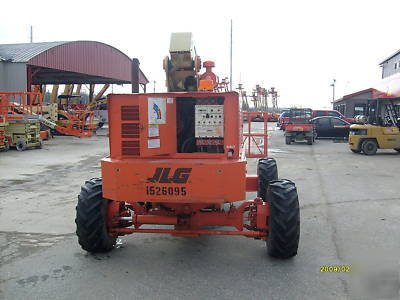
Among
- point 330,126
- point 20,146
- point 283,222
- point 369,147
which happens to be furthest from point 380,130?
point 20,146

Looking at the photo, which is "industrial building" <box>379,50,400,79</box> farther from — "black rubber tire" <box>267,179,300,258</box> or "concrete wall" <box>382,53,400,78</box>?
"black rubber tire" <box>267,179,300,258</box>

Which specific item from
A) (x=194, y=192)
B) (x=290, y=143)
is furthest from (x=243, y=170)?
(x=290, y=143)

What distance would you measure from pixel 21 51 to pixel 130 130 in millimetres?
24495

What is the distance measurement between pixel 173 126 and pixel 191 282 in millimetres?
1781

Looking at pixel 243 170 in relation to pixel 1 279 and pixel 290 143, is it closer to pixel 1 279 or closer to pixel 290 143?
pixel 1 279

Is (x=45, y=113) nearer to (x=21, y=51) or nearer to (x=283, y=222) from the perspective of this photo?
(x=21, y=51)

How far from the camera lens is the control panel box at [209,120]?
14.8ft

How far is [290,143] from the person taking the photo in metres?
21.8

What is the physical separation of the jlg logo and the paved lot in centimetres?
108

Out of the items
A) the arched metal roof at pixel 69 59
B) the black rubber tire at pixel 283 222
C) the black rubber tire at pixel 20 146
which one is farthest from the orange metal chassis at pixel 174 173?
the arched metal roof at pixel 69 59

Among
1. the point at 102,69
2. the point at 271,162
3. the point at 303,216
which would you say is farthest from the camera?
the point at 102,69

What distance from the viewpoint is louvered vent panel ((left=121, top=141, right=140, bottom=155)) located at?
Answer: 4434 millimetres

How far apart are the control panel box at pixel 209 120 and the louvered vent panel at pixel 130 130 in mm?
693

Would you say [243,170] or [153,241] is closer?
[243,170]
